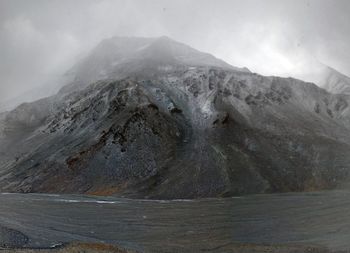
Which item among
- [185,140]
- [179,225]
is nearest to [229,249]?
[179,225]

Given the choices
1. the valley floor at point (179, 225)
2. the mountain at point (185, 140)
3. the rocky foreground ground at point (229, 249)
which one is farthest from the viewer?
the mountain at point (185, 140)

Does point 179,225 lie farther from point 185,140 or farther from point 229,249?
point 185,140

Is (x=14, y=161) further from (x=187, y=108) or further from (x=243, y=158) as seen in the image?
(x=243, y=158)

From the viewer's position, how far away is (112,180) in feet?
445

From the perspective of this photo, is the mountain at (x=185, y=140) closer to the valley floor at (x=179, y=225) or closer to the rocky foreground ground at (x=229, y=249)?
the valley floor at (x=179, y=225)

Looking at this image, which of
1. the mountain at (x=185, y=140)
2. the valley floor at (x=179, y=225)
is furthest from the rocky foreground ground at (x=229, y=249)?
the mountain at (x=185, y=140)

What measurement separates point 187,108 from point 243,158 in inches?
1509

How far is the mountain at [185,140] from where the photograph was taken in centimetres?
13262

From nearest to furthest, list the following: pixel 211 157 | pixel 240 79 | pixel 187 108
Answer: pixel 211 157
pixel 187 108
pixel 240 79

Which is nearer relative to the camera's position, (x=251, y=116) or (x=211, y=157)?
(x=211, y=157)

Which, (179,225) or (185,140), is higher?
(179,225)

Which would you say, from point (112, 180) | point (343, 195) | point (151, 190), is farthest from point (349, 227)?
point (112, 180)

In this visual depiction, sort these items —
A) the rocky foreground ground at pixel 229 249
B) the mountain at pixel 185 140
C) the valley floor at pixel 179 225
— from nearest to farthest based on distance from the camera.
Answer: the rocky foreground ground at pixel 229 249
the valley floor at pixel 179 225
the mountain at pixel 185 140

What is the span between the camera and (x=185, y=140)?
497 ft
